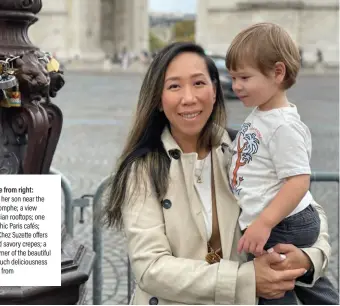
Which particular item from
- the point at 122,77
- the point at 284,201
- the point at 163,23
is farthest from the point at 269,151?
the point at 163,23

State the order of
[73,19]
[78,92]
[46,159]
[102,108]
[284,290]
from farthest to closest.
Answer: [73,19] → [78,92] → [102,108] → [46,159] → [284,290]

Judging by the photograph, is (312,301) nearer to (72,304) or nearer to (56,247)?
(56,247)

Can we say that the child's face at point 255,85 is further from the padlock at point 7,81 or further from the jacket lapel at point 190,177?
the padlock at point 7,81

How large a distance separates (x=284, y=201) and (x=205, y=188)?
0.75ft

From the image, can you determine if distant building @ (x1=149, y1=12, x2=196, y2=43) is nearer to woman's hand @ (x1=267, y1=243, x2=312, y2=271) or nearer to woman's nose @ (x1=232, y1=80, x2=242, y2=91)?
woman's nose @ (x1=232, y1=80, x2=242, y2=91)

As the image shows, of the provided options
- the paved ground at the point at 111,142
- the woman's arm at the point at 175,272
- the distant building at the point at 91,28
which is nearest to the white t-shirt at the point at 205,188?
the woman's arm at the point at 175,272

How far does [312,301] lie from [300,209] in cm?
26

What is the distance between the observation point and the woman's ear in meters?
1.73

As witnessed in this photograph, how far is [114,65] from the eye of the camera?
35.1 metres

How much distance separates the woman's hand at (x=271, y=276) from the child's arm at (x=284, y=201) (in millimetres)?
93

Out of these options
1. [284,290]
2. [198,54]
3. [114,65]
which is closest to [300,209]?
[284,290]

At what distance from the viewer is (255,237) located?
1.69 meters

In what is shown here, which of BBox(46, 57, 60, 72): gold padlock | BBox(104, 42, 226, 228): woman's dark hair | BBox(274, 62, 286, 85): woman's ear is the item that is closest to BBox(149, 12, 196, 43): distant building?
BBox(46, 57, 60, 72): gold padlock

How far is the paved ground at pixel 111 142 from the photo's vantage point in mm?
4387
